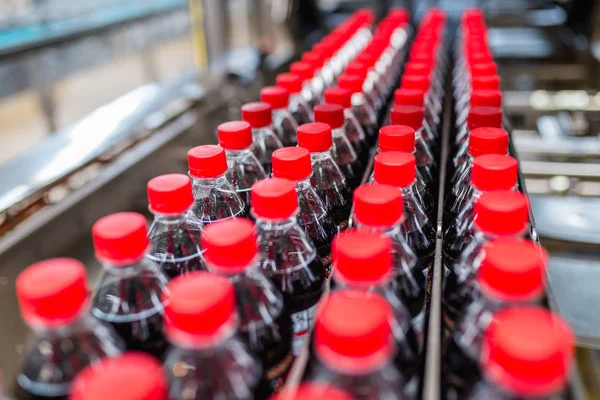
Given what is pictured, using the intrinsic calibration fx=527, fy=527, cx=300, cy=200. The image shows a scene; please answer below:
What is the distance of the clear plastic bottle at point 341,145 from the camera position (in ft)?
3.10

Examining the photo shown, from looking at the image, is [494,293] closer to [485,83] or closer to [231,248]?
[231,248]

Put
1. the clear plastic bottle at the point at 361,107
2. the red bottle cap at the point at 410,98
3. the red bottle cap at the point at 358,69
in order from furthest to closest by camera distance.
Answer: the red bottle cap at the point at 358,69
the clear plastic bottle at the point at 361,107
the red bottle cap at the point at 410,98

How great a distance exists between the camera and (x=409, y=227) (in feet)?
2.48

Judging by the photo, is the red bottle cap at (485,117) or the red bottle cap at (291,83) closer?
the red bottle cap at (485,117)

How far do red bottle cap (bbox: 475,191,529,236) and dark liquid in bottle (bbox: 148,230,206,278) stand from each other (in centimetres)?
36

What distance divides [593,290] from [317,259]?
0.59 metres

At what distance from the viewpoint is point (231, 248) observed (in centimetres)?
50

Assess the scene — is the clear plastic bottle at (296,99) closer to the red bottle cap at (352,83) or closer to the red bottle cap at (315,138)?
the red bottle cap at (352,83)

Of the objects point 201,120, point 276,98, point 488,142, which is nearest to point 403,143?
point 488,142

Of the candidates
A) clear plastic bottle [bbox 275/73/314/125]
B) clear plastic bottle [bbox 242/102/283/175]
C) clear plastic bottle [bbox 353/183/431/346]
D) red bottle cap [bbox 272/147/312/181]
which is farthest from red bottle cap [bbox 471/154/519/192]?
clear plastic bottle [bbox 275/73/314/125]

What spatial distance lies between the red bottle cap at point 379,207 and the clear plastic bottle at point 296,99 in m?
0.61

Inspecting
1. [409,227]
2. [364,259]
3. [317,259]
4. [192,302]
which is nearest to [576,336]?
[409,227]

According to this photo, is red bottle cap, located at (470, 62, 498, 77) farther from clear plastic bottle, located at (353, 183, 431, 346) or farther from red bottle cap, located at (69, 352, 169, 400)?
red bottle cap, located at (69, 352, 169, 400)

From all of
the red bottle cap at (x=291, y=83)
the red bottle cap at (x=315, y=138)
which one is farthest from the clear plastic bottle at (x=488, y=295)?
the red bottle cap at (x=291, y=83)
